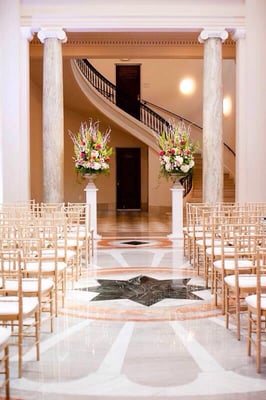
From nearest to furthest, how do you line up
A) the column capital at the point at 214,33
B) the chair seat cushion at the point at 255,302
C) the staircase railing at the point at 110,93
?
the chair seat cushion at the point at 255,302 → the column capital at the point at 214,33 → the staircase railing at the point at 110,93

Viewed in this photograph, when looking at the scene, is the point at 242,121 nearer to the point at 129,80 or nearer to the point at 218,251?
the point at 218,251

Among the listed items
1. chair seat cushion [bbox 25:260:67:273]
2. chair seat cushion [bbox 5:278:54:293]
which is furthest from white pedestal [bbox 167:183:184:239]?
chair seat cushion [bbox 5:278:54:293]

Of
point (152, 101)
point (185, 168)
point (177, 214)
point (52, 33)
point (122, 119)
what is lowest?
point (177, 214)

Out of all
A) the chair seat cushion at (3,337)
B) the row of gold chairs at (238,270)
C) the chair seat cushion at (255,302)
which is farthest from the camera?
the row of gold chairs at (238,270)

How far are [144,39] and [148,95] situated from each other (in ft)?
23.2

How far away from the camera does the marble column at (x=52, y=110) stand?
11.8 metres

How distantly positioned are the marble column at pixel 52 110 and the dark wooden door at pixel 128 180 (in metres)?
10.2

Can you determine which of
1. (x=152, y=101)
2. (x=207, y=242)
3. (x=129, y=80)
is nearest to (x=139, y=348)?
(x=207, y=242)

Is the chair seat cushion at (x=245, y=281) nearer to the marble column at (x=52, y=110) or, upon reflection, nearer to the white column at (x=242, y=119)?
the white column at (x=242, y=119)

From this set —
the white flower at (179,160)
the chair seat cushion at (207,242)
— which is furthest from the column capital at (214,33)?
the chair seat cushion at (207,242)

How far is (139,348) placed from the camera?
14.8 ft

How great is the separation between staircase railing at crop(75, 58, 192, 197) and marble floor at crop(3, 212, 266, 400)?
12.1 meters

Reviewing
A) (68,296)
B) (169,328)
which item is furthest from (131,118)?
(169,328)

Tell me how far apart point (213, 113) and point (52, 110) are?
3.45 m
